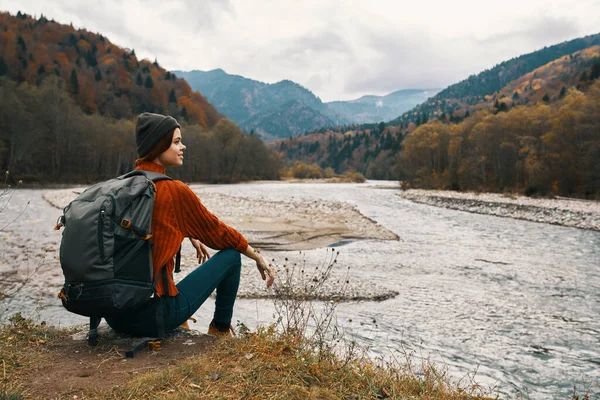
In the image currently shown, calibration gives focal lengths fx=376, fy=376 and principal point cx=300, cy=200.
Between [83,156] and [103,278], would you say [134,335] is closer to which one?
[103,278]

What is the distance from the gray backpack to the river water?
3.25 meters

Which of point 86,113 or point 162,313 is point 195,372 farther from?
point 86,113

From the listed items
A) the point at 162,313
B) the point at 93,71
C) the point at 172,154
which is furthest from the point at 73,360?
the point at 93,71

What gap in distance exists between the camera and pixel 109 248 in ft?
8.60

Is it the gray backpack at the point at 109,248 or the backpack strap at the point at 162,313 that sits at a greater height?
the gray backpack at the point at 109,248

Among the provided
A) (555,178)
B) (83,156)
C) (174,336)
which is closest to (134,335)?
(174,336)

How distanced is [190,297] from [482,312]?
21.9 feet

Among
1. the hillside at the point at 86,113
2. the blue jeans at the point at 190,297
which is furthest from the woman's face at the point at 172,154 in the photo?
the hillside at the point at 86,113

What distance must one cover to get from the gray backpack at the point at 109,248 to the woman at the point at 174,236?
12 cm

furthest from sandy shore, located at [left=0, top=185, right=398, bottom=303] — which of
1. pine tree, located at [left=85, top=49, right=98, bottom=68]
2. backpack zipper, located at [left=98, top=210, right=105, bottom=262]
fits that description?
pine tree, located at [left=85, top=49, right=98, bottom=68]

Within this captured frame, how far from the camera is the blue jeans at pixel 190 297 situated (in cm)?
313

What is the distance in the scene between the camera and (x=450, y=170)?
60938 mm

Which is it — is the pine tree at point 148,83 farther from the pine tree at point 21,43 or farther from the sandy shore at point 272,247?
the sandy shore at point 272,247

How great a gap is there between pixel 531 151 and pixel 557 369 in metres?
45.8
